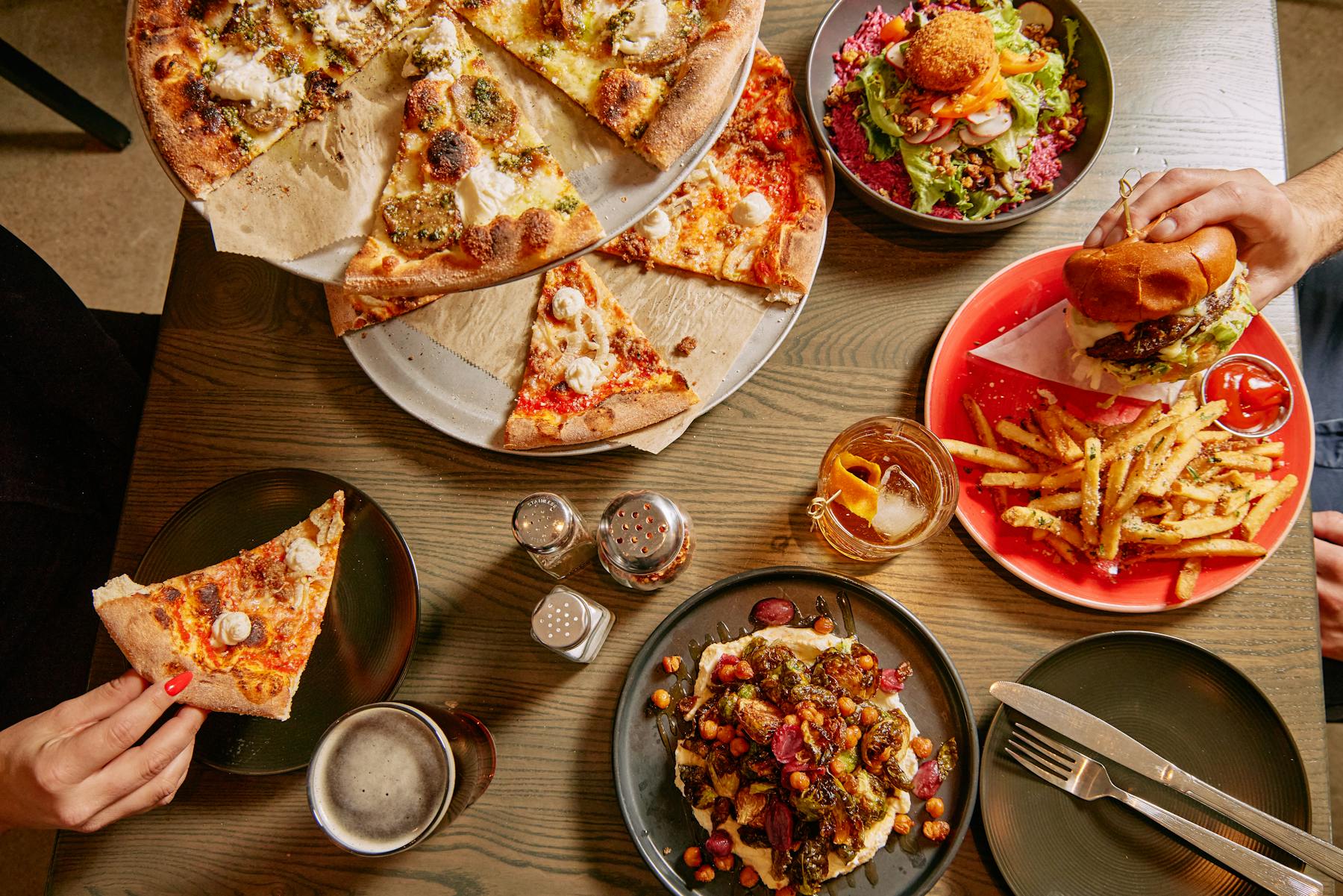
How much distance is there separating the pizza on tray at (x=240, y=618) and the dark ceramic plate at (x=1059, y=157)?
1.95 meters

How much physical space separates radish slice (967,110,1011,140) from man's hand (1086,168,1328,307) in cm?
43

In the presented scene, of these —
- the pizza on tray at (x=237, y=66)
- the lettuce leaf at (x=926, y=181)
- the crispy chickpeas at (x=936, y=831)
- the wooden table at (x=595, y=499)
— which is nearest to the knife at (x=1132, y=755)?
the wooden table at (x=595, y=499)

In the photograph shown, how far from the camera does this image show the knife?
7.29 ft

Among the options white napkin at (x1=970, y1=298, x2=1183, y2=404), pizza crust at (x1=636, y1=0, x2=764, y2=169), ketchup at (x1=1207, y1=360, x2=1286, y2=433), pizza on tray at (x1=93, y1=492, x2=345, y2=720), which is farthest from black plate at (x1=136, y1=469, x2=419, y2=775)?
ketchup at (x1=1207, y1=360, x2=1286, y2=433)

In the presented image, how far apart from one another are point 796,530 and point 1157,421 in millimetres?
1126

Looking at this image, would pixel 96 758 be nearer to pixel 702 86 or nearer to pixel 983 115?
pixel 702 86

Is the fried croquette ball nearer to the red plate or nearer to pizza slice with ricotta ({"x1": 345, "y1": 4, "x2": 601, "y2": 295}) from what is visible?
the red plate

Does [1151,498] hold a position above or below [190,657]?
above

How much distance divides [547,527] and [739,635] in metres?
0.67

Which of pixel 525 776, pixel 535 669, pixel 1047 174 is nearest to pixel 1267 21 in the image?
pixel 1047 174

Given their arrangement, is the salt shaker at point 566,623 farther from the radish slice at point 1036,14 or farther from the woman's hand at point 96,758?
the radish slice at point 1036,14

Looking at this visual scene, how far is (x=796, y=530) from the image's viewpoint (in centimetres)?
262

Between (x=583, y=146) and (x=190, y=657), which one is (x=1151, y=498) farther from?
(x=190, y=657)

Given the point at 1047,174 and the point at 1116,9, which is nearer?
the point at 1047,174
